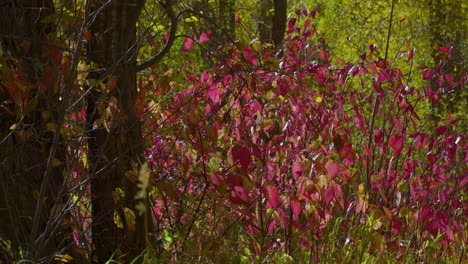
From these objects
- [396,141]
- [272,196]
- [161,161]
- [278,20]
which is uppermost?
[278,20]

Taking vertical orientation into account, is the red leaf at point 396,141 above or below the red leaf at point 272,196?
above

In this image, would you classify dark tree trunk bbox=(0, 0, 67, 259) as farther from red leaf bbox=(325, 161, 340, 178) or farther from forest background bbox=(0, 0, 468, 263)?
red leaf bbox=(325, 161, 340, 178)

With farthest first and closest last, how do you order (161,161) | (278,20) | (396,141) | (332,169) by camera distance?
(278,20) < (161,161) < (396,141) < (332,169)

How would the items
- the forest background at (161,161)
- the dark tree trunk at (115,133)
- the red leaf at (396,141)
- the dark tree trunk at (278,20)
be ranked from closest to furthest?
the forest background at (161,161) → the dark tree trunk at (115,133) → the red leaf at (396,141) → the dark tree trunk at (278,20)

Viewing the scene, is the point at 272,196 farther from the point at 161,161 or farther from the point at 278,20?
the point at 278,20

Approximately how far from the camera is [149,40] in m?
3.44

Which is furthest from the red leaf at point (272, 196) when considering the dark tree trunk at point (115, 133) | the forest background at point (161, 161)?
the dark tree trunk at point (115, 133)

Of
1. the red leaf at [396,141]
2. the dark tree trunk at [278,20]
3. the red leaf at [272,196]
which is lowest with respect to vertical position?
the red leaf at [272,196]

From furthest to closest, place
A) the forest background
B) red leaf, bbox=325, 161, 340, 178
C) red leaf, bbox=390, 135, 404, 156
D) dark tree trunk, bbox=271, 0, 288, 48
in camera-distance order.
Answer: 1. dark tree trunk, bbox=271, 0, 288, 48
2. red leaf, bbox=390, 135, 404, 156
3. the forest background
4. red leaf, bbox=325, 161, 340, 178

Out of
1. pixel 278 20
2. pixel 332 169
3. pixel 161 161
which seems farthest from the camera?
pixel 278 20

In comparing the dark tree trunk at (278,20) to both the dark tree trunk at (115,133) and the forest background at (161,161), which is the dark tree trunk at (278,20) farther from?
the dark tree trunk at (115,133)

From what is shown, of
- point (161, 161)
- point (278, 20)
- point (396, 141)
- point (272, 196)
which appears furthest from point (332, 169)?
point (278, 20)

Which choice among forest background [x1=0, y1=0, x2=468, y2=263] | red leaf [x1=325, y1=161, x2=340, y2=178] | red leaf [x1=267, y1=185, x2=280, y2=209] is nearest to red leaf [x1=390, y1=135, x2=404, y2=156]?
forest background [x1=0, y1=0, x2=468, y2=263]

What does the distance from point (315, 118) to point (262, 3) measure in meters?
10.3
